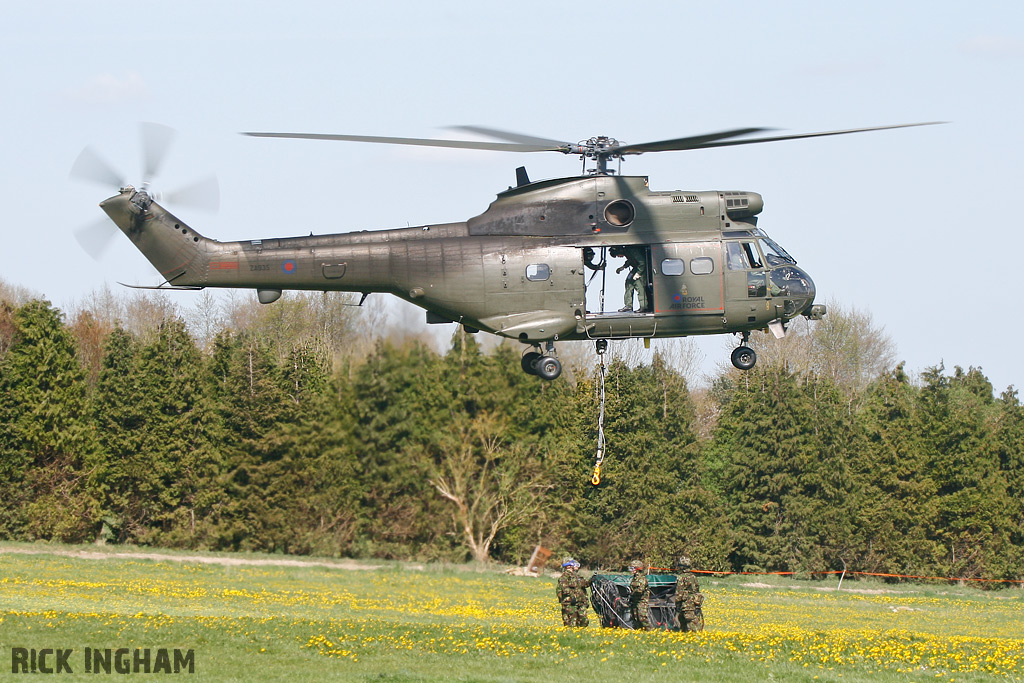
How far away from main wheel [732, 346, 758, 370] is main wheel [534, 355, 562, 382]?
11.5ft

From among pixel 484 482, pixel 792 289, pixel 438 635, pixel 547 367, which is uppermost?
pixel 792 289

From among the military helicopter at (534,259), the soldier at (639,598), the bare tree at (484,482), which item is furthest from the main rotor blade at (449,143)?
the bare tree at (484,482)

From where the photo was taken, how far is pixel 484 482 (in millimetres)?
52625

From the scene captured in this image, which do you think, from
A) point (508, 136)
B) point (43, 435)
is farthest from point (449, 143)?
point (43, 435)

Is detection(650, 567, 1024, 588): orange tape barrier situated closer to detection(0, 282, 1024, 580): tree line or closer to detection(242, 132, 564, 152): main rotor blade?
detection(0, 282, 1024, 580): tree line

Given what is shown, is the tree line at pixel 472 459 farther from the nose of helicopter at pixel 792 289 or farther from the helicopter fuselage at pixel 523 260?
the nose of helicopter at pixel 792 289

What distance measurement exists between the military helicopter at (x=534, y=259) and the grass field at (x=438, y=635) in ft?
17.4

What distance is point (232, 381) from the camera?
51562 mm

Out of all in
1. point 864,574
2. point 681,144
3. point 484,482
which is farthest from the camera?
point 864,574

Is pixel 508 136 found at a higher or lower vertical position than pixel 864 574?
higher

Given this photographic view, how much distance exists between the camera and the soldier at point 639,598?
23859mm

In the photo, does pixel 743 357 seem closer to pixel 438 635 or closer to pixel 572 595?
pixel 572 595

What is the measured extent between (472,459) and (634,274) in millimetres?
28707

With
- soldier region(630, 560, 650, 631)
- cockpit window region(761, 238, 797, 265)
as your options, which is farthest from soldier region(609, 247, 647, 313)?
soldier region(630, 560, 650, 631)
